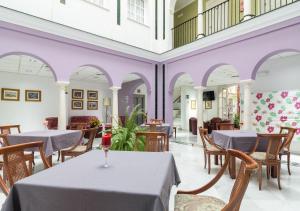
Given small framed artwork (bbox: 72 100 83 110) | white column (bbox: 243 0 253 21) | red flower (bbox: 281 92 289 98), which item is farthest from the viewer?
small framed artwork (bbox: 72 100 83 110)

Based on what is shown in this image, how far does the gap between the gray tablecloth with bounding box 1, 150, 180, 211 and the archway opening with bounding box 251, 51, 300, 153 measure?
20.1 ft

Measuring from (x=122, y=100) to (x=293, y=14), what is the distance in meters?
9.22

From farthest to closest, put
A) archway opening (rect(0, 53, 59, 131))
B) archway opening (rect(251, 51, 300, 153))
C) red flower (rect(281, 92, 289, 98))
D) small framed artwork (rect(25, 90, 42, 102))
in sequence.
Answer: small framed artwork (rect(25, 90, 42, 102)) < archway opening (rect(0, 53, 59, 131)) < red flower (rect(281, 92, 289, 98)) < archway opening (rect(251, 51, 300, 153))

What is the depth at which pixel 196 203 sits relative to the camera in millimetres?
1697

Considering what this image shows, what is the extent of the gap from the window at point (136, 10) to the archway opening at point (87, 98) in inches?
132

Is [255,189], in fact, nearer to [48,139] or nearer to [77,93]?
[48,139]

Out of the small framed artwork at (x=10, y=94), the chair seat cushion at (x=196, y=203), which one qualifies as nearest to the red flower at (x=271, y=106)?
the chair seat cushion at (x=196, y=203)

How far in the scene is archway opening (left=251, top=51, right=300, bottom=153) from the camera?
627 cm

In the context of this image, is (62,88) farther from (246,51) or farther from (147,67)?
(246,51)

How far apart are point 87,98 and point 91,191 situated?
33.9 ft

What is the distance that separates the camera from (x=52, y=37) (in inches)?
212

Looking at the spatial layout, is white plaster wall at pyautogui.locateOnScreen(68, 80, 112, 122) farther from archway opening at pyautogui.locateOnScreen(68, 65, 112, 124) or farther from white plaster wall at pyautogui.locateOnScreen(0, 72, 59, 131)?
white plaster wall at pyautogui.locateOnScreen(0, 72, 59, 131)

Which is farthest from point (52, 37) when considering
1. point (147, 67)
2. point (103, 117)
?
point (103, 117)

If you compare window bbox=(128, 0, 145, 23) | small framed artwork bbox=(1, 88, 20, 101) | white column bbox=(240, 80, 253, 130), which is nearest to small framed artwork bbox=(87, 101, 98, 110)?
small framed artwork bbox=(1, 88, 20, 101)
